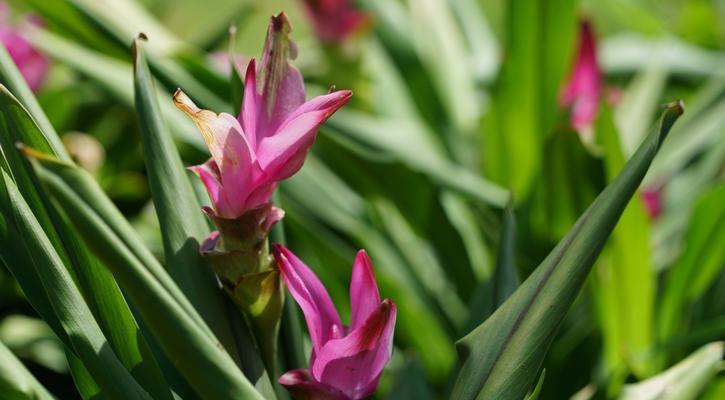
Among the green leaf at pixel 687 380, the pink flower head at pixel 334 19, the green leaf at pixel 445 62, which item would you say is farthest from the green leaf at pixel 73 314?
the pink flower head at pixel 334 19

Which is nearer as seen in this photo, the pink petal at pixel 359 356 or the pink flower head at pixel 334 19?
the pink petal at pixel 359 356

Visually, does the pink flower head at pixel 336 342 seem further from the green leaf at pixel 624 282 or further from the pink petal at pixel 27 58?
the pink petal at pixel 27 58

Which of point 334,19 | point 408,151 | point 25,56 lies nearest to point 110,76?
point 408,151

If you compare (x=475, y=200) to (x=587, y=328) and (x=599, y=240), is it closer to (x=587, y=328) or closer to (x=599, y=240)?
(x=587, y=328)

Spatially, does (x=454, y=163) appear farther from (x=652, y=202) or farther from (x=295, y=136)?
(x=295, y=136)

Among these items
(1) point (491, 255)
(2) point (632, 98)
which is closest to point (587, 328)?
(1) point (491, 255)

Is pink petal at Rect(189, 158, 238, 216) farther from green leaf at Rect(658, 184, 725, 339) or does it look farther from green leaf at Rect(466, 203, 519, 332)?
green leaf at Rect(658, 184, 725, 339)
